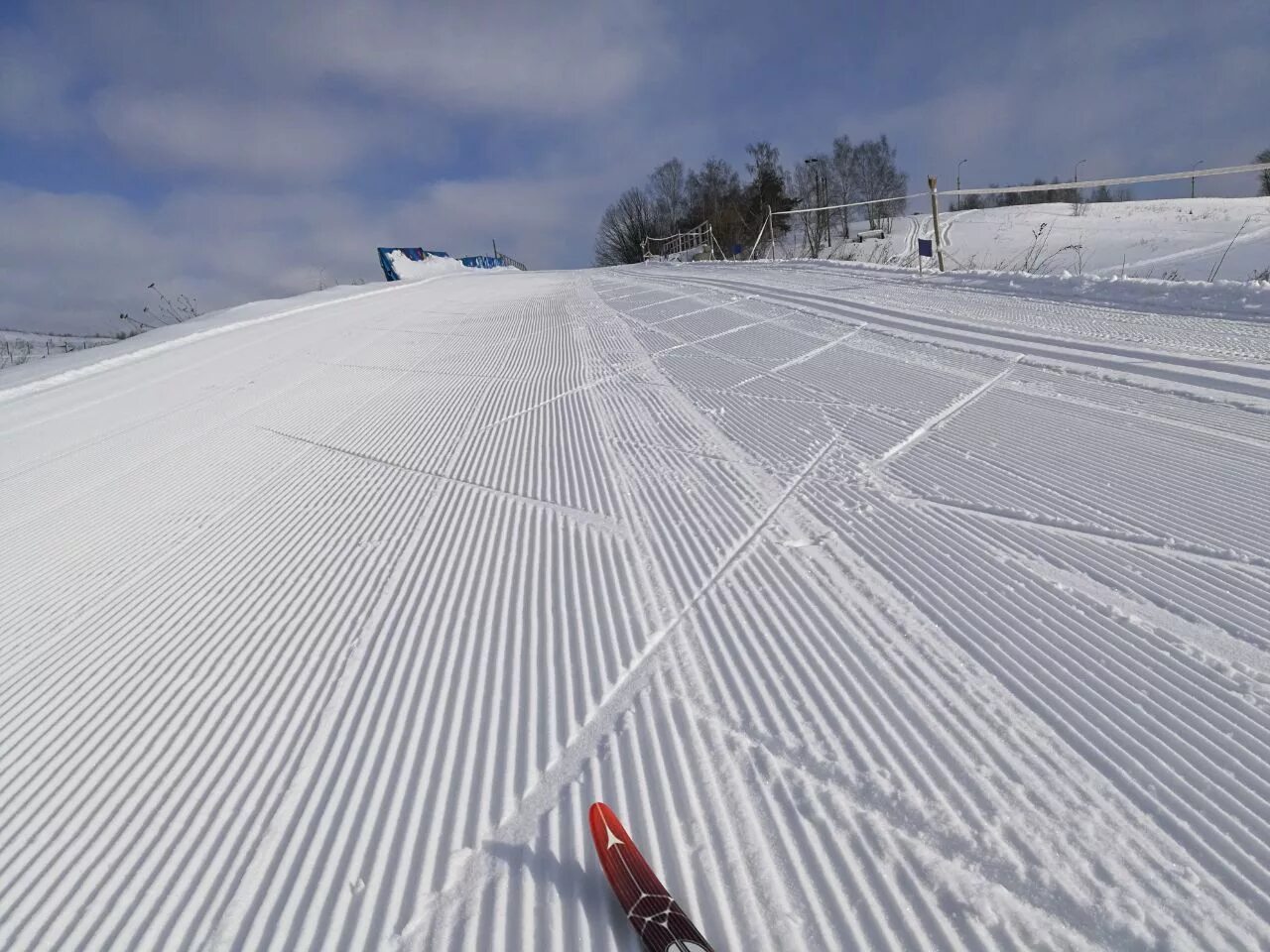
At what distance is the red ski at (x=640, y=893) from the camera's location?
4.83ft

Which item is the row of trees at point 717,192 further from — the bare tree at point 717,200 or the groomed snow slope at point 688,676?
the groomed snow slope at point 688,676

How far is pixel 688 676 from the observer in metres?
2.35

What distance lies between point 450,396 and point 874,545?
507 cm

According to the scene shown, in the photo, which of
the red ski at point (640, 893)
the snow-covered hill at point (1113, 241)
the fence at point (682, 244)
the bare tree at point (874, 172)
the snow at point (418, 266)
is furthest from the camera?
the bare tree at point (874, 172)

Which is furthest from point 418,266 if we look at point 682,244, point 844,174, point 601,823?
point 844,174

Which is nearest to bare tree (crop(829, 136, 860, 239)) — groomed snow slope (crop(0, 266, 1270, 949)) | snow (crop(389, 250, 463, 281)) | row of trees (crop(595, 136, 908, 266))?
row of trees (crop(595, 136, 908, 266))

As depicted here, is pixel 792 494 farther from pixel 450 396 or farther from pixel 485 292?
pixel 485 292

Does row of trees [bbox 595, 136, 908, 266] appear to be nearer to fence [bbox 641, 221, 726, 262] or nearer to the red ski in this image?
fence [bbox 641, 221, 726, 262]

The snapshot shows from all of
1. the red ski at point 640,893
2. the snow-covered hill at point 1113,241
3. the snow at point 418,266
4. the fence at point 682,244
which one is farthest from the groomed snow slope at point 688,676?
the fence at point 682,244

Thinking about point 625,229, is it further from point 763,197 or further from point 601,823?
point 601,823

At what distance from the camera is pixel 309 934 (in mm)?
1600

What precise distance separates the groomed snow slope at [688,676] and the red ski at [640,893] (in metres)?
0.07

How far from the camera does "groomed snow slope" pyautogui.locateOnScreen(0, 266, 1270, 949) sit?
162 cm

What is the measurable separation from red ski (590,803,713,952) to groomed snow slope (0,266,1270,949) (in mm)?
68
